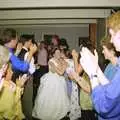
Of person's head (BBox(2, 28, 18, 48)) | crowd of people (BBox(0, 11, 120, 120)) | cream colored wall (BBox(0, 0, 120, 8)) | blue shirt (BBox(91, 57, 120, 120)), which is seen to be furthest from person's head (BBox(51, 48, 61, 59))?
blue shirt (BBox(91, 57, 120, 120))

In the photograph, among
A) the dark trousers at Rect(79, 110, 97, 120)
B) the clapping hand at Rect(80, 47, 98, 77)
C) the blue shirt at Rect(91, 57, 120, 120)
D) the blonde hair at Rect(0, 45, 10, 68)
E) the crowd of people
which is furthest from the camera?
the dark trousers at Rect(79, 110, 97, 120)

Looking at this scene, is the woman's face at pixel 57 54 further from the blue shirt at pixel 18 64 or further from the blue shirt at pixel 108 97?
the blue shirt at pixel 108 97

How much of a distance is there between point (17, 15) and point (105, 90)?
194 inches

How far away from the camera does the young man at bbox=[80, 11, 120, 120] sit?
1732 millimetres

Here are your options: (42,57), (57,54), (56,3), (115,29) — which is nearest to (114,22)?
(115,29)

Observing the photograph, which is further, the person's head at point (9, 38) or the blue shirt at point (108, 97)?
the person's head at point (9, 38)

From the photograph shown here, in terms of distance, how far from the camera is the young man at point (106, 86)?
173cm

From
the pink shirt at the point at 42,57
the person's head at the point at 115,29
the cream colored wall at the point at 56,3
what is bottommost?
the person's head at the point at 115,29

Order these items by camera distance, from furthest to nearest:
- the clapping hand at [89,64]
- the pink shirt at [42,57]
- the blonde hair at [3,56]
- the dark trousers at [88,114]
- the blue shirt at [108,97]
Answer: the pink shirt at [42,57] → the dark trousers at [88,114] → the blonde hair at [3,56] → the clapping hand at [89,64] → the blue shirt at [108,97]

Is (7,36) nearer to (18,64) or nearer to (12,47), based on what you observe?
(12,47)

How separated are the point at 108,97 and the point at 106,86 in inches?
3.4

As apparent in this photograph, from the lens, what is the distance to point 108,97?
173 centimetres

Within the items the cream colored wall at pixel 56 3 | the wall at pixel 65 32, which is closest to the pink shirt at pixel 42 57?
the cream colored wall at pixel 56 3

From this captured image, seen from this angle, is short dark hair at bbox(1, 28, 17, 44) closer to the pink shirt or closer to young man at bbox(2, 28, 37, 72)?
young man at bbox(2, 28, 37, 72)
